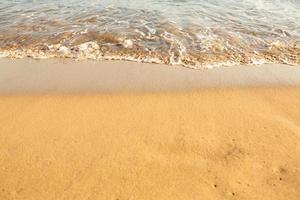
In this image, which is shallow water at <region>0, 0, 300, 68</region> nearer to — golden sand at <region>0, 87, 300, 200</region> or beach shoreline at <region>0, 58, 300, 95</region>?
beach shoreline at <region>0, 58, 300, 95</region>

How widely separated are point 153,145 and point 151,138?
0.14 metres

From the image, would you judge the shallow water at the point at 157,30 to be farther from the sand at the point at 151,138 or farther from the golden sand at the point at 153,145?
the golden sand at the point at 153,145

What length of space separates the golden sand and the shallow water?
5.33 ft

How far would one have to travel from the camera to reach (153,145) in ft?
12.9

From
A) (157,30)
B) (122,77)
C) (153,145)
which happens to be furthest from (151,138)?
(157,30)

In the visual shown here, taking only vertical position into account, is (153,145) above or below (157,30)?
above

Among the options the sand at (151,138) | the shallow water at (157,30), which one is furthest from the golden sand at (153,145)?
the shallow water at (157,30)

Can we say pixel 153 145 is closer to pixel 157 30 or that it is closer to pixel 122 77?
pixel 122 77

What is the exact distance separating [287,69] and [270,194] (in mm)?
3239

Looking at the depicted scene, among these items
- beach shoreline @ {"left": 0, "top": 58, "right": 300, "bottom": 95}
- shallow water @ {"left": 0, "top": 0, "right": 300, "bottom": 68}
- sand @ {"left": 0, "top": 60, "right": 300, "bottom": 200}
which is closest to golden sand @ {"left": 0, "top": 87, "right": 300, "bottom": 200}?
sand @ {"left": 0, "top": 60, "right": 300, "bottom": 200}

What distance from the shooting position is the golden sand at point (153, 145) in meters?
3.32

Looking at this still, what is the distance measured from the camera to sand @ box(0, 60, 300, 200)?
334 cm

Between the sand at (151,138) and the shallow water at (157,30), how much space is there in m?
0.97

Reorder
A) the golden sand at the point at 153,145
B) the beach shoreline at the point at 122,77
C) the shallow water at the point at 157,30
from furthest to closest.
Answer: the shallow water at the point at 157,30, the beach shoreline at the point at 122,77, the golden sand at the point at 153,145
